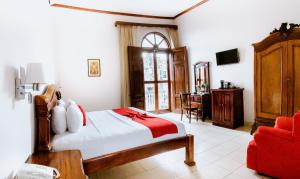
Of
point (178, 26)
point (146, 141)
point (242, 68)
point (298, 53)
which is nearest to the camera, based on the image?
point (146, 141)

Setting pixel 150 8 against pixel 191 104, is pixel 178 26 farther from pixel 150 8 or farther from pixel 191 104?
pixel 191 104

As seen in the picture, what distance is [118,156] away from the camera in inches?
80.0

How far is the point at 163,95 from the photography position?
6480 millimetres

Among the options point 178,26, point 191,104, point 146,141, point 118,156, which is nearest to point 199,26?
point 178,26

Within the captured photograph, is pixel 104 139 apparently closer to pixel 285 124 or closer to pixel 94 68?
pixel 285 124

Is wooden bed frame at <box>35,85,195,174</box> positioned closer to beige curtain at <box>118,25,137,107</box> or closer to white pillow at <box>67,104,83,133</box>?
white pillow at <box>67,104,83,133</box>

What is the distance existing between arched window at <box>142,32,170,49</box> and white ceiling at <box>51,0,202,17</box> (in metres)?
0.72

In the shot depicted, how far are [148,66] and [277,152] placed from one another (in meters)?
4.65

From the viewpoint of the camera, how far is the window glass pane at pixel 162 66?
20.6ft

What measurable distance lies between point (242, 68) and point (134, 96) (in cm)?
305

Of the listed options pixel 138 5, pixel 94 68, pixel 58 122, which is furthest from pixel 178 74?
pixel 58 122

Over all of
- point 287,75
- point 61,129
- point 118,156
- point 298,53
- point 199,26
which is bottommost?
point 118,156

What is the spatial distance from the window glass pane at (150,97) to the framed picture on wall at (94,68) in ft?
5.58

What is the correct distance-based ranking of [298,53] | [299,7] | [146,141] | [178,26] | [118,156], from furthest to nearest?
[178,26], [299,7], [298,53], [146,141], [118,156]
